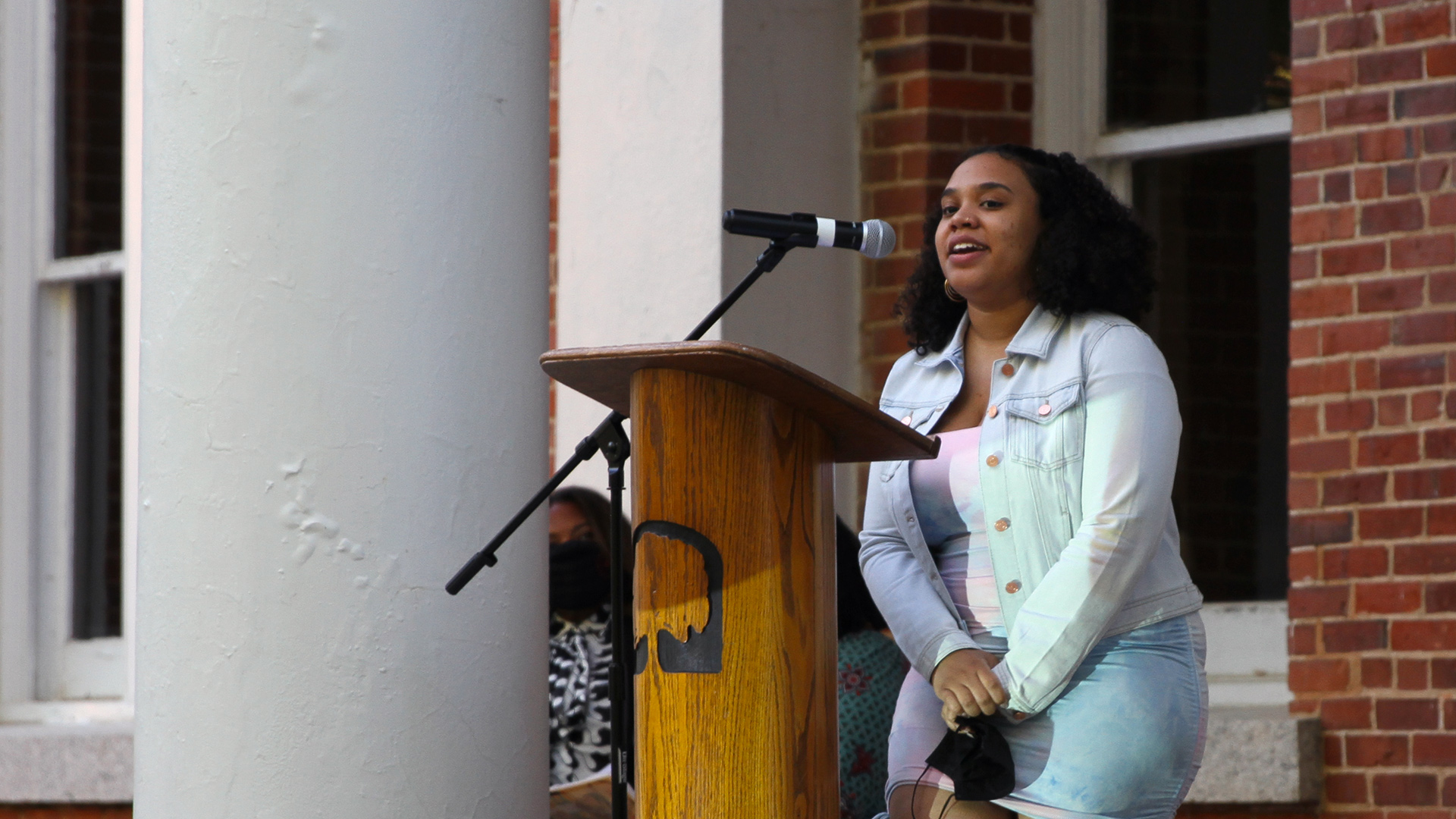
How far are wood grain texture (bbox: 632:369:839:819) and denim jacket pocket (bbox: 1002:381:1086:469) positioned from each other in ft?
1.69

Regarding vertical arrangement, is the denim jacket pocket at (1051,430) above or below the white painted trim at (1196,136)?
below

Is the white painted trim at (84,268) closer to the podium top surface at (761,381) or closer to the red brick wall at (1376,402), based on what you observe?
the red brick wall at (1376,402)

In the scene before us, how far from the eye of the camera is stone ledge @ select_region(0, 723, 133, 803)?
19.4 ft

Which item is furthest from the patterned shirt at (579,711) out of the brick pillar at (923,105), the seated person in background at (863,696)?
the brick pillar at (923,105)

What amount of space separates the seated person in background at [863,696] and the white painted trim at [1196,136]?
1.65 meters

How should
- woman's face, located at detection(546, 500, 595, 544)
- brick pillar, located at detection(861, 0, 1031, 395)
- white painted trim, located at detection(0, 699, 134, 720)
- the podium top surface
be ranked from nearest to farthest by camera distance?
the podium top surface → woman's face, located at detection(546, 500, 595, 544) → brick pillar, located at detection(861, 0, 1031, 395) → white painted trim, located at detection(0, 699, 134, 720)

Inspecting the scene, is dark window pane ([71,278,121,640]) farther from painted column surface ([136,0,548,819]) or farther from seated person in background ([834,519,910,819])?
painted column surface ([136,0,548,819])

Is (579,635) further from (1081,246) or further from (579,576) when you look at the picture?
(1081,246)

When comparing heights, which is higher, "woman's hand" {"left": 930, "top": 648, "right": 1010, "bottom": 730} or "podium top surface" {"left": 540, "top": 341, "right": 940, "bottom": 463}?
"podium top surface" {"left": 540, "top": 341, "right": 940, "bottom": 463}

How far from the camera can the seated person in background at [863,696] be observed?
3760mm

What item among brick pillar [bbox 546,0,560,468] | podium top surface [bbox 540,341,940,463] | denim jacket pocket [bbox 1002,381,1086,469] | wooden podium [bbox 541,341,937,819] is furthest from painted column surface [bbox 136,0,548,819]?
brick pillar [bbox 546,0,560,468]

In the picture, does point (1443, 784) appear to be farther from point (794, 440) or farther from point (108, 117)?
point (108, 117)

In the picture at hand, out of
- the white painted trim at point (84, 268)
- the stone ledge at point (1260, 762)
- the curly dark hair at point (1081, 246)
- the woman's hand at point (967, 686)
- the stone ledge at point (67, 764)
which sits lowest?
the stone ledge at point (67, 764)

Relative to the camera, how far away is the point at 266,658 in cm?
285
